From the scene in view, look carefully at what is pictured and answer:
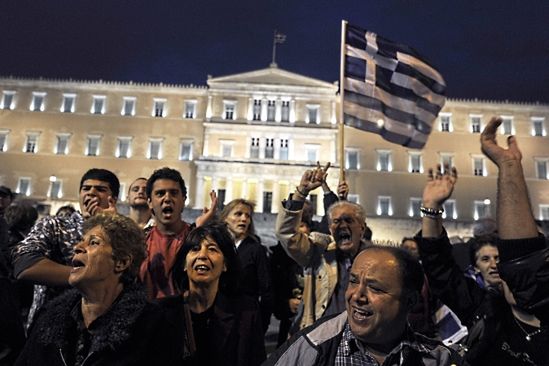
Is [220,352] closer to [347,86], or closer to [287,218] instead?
[287,218]

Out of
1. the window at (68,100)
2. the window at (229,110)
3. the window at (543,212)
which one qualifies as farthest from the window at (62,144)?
the window at (543,212)

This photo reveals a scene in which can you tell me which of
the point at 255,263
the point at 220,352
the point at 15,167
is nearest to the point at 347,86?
the point at 255,263

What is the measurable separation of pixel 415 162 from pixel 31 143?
2951 centimetres

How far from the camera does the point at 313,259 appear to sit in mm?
3717

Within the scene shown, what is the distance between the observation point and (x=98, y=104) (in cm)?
3712

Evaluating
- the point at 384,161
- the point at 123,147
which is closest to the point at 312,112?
the point at 384,161

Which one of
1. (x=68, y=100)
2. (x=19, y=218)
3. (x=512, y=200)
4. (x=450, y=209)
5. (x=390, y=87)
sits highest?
(x=68, y=100)

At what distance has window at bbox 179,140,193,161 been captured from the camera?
119 ft

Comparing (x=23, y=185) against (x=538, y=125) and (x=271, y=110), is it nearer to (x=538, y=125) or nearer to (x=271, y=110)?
(x=271, y=110)

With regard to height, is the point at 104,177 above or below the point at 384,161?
below

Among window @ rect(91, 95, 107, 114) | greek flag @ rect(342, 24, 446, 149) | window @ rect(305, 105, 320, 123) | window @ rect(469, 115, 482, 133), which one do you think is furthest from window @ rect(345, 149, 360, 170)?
greek flag @ rect(342, 24, 446, 149)

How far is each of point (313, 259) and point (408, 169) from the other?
3414 cm

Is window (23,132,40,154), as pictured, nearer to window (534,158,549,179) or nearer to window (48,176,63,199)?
window (48,176,63,199)

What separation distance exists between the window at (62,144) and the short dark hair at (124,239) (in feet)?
120
